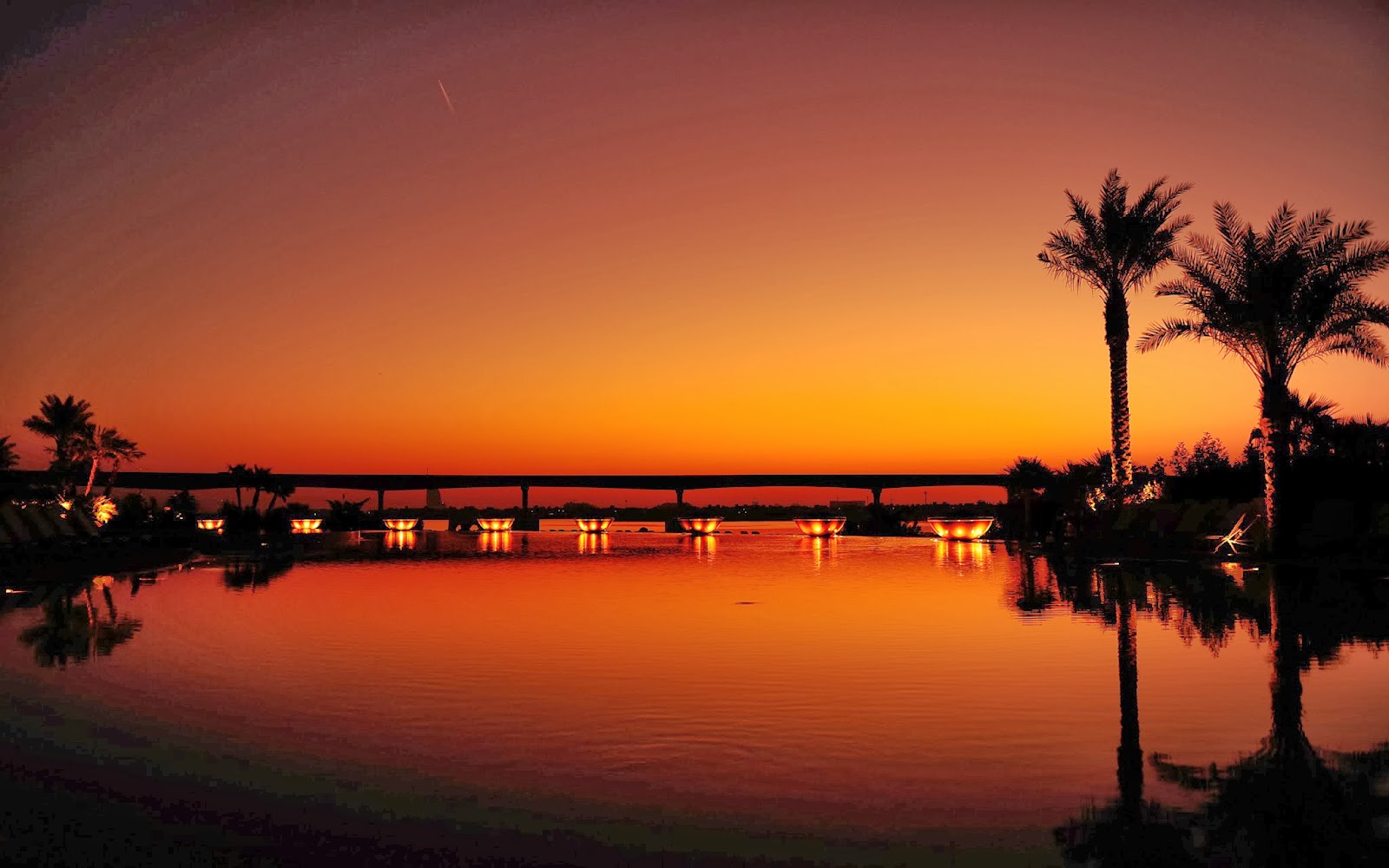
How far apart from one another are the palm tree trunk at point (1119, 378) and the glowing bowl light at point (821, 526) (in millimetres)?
17503

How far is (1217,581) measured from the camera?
875 inches

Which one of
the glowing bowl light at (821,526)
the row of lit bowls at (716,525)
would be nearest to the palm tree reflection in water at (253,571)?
the row of lit bowls at (716,525)

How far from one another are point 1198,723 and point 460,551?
35.3 meters

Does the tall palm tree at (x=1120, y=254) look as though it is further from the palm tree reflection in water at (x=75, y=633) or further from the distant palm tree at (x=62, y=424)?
the distant palm tree at (x=62, y=424)

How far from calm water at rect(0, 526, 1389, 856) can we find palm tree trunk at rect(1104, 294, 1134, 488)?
67.1 feet

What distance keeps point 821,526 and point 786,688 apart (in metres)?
46.4

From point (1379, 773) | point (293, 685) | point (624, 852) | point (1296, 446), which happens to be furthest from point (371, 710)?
point (1296, 446)

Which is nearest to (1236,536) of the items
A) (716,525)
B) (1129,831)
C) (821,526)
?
(821,526)

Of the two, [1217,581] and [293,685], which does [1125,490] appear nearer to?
[1217,581]

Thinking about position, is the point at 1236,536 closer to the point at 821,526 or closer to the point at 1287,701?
the point at 1287,701

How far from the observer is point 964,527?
152 feet

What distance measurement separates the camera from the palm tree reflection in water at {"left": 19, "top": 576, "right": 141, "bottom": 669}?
11.9 metres

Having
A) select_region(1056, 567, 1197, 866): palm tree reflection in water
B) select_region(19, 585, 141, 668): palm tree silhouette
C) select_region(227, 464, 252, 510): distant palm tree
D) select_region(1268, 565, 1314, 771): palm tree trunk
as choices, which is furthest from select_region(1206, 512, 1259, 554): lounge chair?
select_region(227, 464, 252, 510): distant palm tree

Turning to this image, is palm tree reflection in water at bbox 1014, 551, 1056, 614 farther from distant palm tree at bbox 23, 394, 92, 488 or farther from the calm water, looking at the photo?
distant palm tree at bbox 23, 394, 92, 488
